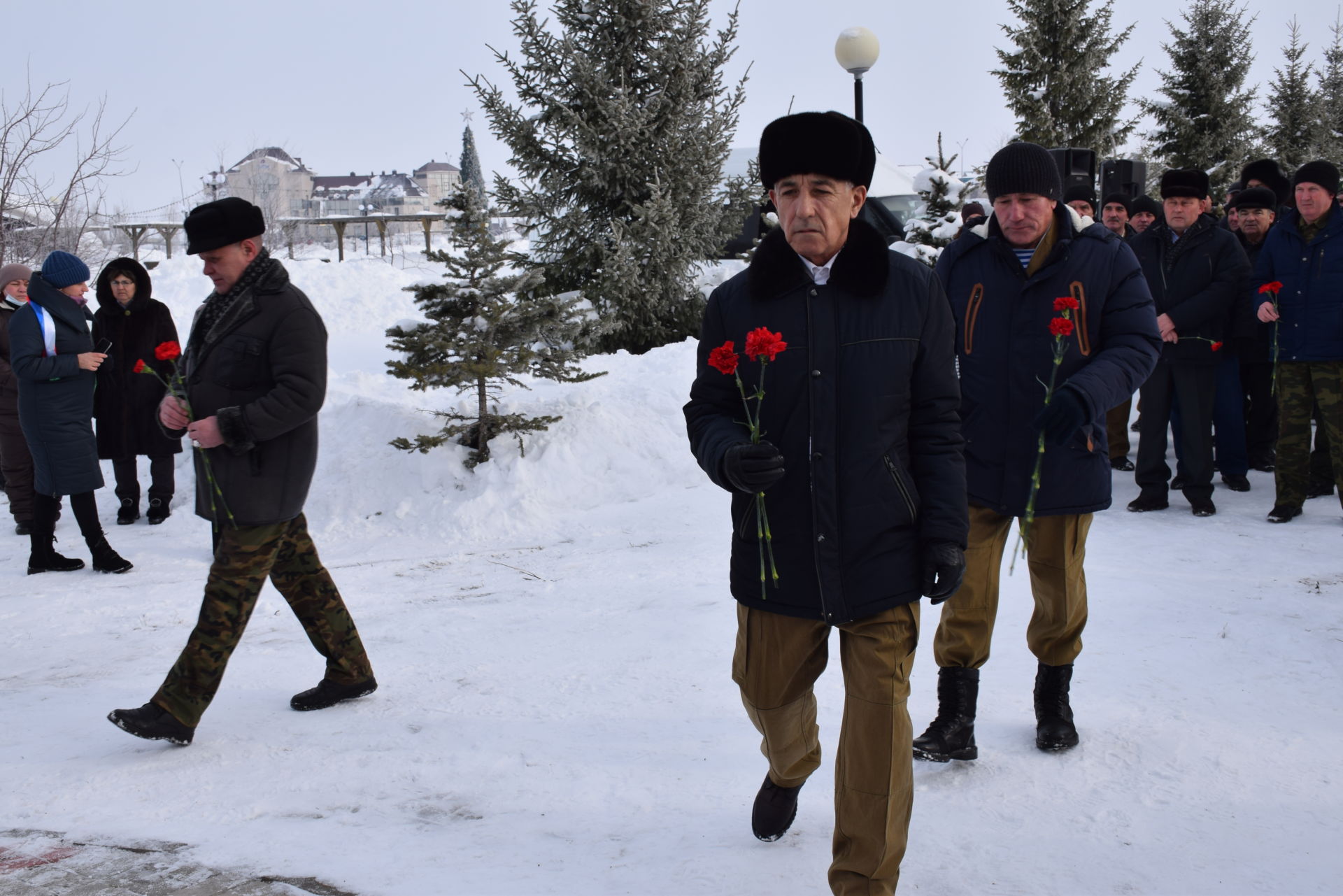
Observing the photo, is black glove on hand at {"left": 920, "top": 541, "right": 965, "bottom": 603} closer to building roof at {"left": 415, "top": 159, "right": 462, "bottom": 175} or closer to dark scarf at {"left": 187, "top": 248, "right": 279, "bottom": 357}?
dark scarf at {"left": 187, "top": 248, "right": 279, "bottom": 357}

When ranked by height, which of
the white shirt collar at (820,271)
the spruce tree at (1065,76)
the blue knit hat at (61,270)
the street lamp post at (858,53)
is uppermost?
the spruce tree at (1065,76)

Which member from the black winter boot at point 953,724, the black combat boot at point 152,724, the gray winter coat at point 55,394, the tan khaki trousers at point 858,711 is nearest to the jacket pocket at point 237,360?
the black combat boot at point 152,724

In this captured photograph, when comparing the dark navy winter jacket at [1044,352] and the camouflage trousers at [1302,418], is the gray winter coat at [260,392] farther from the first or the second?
the camouflage trousers at [1302,418]

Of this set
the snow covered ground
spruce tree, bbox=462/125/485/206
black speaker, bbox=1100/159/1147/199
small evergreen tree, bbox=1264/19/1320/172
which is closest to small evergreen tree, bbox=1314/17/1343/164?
small evergreen tree, bbox=1264/19/1320/172

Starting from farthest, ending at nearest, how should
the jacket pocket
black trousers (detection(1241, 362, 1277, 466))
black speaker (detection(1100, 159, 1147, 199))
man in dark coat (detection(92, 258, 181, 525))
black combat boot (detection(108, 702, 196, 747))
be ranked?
1. black speaker (detection(1100, 159, 1147, 199))
2. black trousers (detection(1241, 362, 1277, 466))
3. man in dark coat (detection(92, 258, 181, 525))
4. the jacket pocket
5. black combat boot (detection(108, 702, 196, 747))

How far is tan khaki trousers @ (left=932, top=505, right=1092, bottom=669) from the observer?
12.4 feet

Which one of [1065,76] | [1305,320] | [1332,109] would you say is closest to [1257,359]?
[1305,320]

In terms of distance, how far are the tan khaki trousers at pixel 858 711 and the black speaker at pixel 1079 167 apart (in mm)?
9089

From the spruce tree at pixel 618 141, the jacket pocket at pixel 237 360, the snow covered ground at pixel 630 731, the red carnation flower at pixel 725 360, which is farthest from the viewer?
the spruce tree at pixel 618 141

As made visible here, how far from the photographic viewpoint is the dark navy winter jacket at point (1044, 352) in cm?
374

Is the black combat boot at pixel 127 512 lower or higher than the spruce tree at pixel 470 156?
lower

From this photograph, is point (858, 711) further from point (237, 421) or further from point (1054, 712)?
point (237, 421)

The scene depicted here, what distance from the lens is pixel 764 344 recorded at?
8.77 ft

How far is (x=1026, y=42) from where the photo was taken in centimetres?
2281
